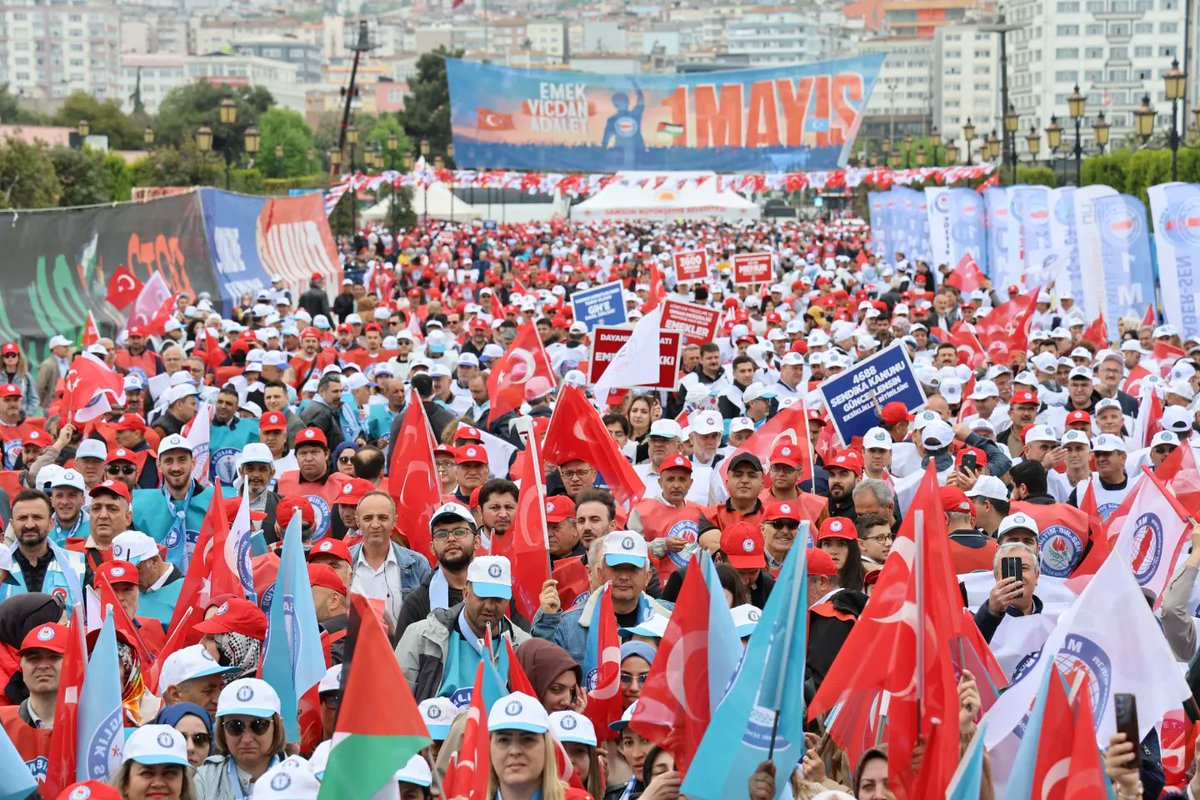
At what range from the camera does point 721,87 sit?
70500 mm

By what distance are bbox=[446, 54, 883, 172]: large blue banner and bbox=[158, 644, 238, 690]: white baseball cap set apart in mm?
63619

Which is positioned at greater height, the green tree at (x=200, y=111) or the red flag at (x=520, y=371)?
the green tree at (x=200, y=111)

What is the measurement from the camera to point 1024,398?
13.1 m

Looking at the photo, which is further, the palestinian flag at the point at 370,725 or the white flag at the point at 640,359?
the white flag at the point at 640,359

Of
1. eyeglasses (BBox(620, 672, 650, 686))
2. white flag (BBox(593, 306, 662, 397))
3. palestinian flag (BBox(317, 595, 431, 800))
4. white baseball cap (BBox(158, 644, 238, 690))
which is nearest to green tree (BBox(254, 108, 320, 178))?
white flag (BBox(593, 306, 662, 397))

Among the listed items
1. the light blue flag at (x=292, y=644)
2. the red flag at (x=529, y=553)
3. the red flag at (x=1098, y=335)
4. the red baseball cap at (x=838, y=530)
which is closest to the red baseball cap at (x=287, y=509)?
the red flag at (x=529, y=553)

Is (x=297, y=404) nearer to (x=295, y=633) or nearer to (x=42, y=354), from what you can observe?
(x=42, y=354)

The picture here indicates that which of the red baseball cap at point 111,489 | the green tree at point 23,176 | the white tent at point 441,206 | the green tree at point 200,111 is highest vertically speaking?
the green tree at point 200,111

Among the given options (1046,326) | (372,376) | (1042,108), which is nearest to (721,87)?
(1046,326)

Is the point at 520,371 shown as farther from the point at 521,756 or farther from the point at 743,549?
the point at 521,756

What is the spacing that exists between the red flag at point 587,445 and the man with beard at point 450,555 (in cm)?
254

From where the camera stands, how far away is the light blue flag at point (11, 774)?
18.2 ft

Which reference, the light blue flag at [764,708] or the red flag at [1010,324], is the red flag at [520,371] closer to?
the red flag at [1010,324]

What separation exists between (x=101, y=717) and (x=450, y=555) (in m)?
2.16
